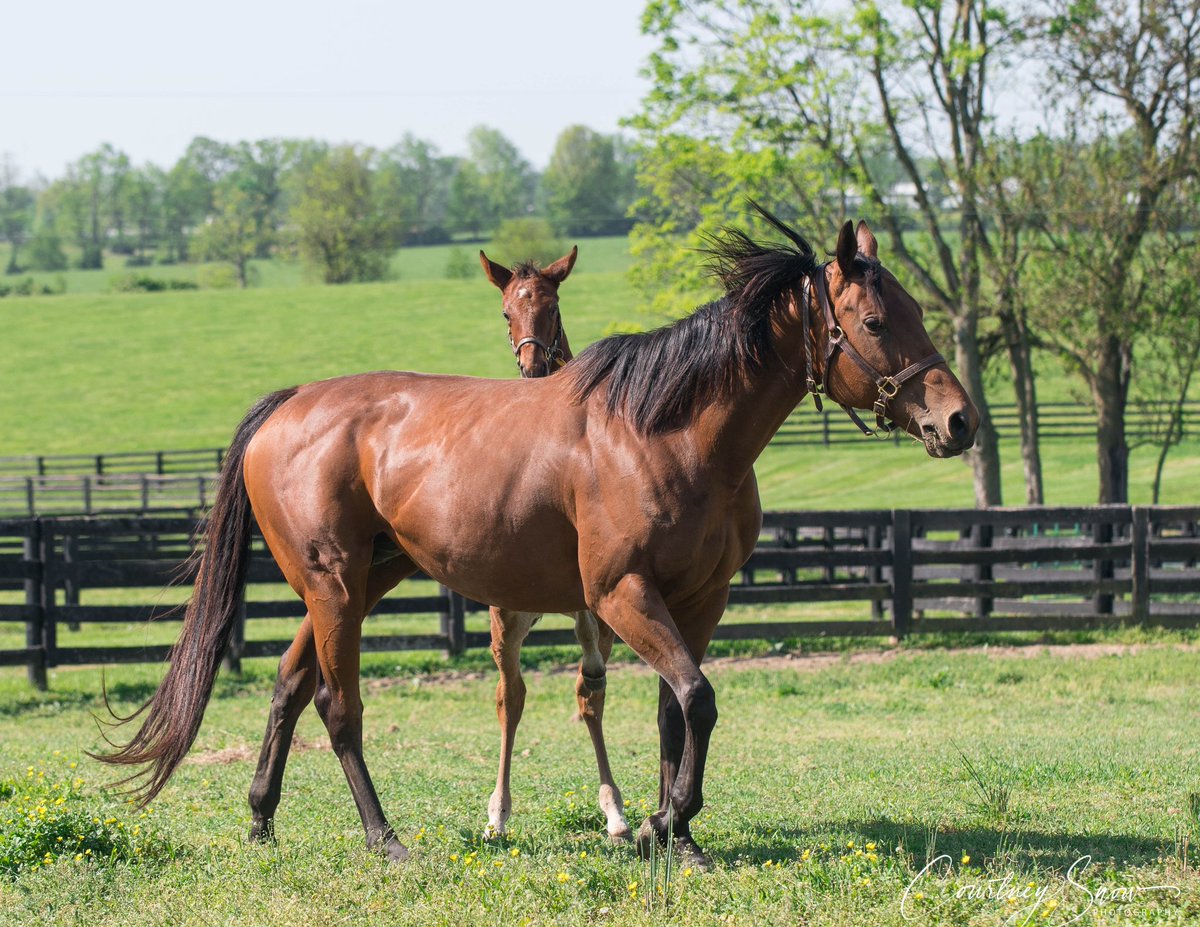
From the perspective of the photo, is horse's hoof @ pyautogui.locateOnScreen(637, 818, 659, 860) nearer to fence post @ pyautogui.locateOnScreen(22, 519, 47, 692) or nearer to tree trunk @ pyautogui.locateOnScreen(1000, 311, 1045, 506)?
fence post @ pyautogui.locateOnScreen(22, 519, 47, 692)

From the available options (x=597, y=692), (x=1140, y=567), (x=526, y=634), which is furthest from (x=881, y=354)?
(x=1140, y=567)

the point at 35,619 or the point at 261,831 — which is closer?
the point at 261,831

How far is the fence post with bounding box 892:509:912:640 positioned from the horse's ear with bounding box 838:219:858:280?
8579 millimetres

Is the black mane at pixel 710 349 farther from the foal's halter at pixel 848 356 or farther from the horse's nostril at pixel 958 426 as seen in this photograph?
the horse's nostril at pixel 958 426

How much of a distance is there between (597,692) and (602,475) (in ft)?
5.09


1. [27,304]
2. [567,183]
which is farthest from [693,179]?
[567,183]

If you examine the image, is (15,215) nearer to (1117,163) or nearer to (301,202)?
(301,202)

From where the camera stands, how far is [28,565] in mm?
11195

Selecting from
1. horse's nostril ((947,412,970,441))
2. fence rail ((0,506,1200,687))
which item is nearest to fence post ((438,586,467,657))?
fence rail ((0,506,1200,687))

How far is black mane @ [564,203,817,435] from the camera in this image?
485cm

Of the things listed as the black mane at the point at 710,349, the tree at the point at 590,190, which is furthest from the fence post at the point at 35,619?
the tree at the point at 590,190

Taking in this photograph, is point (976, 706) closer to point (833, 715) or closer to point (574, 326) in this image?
point (833, 715)

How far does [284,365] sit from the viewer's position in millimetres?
53781

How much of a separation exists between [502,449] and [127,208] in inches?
4450
